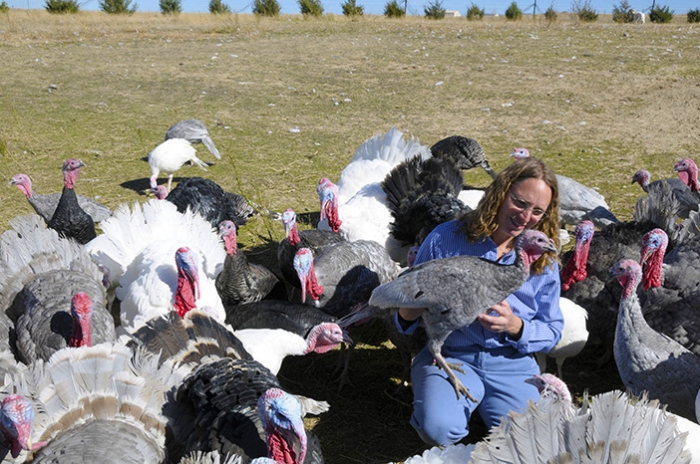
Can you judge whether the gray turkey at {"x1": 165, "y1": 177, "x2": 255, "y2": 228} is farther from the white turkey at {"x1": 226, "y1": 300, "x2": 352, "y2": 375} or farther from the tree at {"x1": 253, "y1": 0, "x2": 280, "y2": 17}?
the tree at {"x1": 253, "y1": 0, "x2": 280, "y2": 17}

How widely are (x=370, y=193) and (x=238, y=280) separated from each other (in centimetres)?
163

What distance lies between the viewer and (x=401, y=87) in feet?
37.6

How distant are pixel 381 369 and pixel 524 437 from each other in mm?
2207

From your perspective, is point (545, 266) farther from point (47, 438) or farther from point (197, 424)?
point (47, 438)

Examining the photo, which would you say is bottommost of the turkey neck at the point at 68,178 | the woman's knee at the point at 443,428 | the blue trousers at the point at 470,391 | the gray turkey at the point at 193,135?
the woman's knee at the point at 443,428

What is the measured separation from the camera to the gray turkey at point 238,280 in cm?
435

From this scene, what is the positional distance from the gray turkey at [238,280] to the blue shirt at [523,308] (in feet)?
4.98

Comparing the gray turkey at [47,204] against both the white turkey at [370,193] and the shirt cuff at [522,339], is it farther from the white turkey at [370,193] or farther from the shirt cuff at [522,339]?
the shirt cuff at [522,339]

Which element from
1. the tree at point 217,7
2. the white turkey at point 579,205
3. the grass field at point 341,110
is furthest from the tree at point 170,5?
the white turkey at point 579,205

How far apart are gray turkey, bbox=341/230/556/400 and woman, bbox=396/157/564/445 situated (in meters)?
0.12

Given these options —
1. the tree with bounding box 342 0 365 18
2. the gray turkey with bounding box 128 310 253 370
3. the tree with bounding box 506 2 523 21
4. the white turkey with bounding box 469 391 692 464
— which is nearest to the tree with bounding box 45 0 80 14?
the tree with bounding box 342 0 365 18

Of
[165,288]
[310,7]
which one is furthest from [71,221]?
[310,7]

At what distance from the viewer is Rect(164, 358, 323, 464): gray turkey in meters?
2.49

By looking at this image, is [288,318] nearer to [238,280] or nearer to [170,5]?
[238,280]
